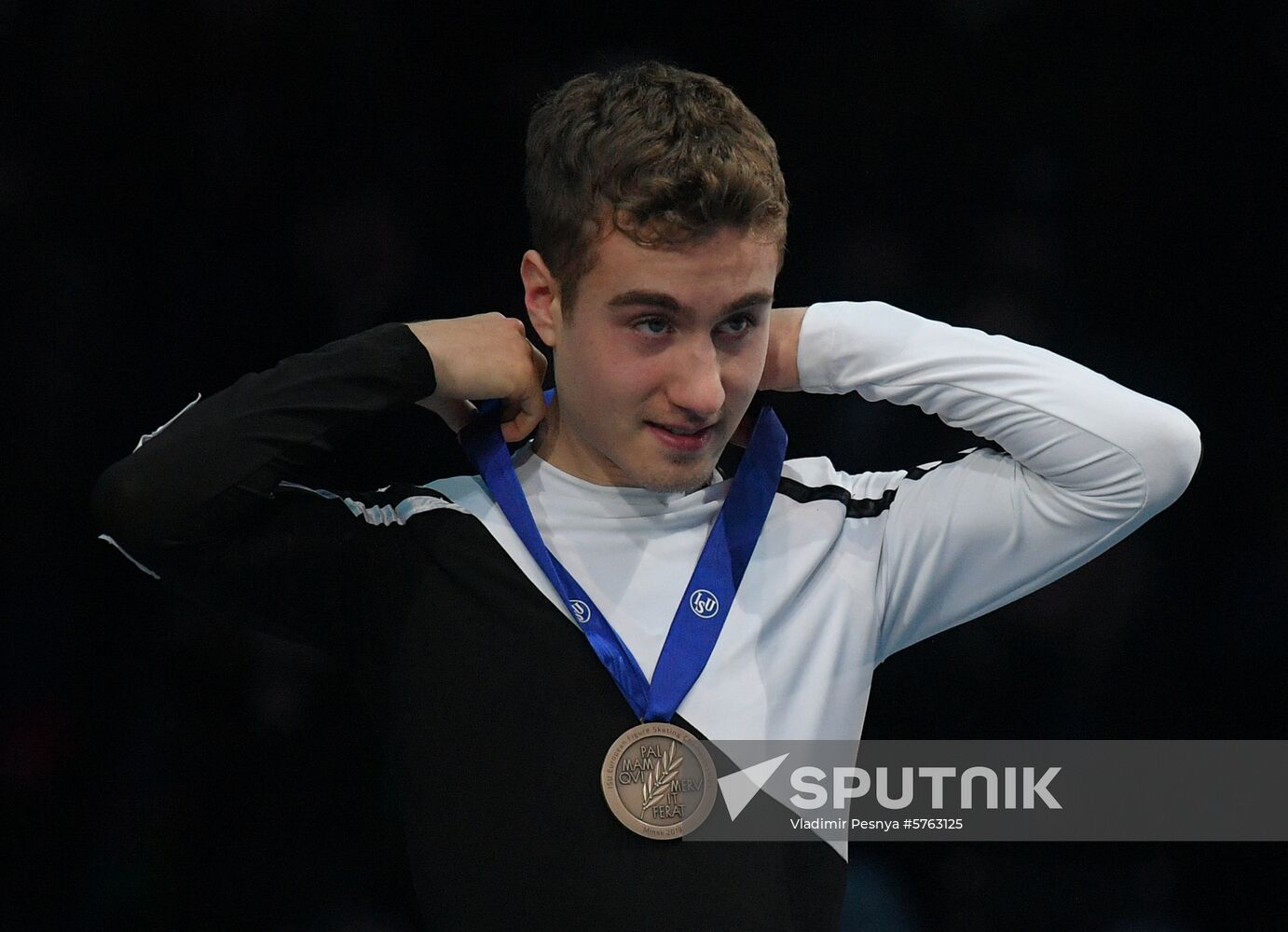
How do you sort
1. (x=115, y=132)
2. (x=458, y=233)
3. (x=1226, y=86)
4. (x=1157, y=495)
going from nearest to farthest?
(x=1157, y=495)
(x=115, y=132)
(x=458, y=233)
(x=1226, y=86)

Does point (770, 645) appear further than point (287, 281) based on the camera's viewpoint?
No

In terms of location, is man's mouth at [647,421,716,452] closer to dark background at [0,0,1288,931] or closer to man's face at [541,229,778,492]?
man's face at [541,229,778,492]

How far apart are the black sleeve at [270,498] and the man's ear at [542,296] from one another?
0.19 m

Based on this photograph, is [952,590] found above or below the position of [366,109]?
below

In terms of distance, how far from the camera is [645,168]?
2.04 metres

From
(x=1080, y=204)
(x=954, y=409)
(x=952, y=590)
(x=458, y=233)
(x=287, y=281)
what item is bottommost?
(x=952, y=590)

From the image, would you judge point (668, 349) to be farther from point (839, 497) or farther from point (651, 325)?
point (839, 497)

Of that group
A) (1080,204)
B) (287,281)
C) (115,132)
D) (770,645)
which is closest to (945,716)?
(1080,204)

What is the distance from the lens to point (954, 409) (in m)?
2.19

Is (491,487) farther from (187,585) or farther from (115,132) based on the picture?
(115,132)

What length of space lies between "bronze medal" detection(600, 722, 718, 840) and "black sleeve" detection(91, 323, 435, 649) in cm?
47

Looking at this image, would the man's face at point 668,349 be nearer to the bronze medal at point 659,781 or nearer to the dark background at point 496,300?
the bronze medal at point 659,781

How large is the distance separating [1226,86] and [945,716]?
172cm

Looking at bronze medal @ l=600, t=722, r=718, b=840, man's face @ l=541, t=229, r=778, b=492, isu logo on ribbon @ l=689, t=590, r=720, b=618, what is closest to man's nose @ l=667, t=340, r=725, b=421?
man's face @ l=541, t=229, r=778, b=492
